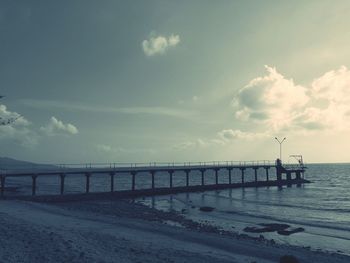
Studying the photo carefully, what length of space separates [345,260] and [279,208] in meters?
23.7

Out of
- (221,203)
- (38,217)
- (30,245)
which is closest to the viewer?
(30,245)

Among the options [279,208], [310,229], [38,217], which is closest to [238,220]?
[310,229]

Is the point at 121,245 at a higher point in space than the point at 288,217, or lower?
higher

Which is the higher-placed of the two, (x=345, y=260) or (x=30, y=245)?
(x=30, y=245)

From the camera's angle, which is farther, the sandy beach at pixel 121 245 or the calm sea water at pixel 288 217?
the calm sea water at pixel 288 217

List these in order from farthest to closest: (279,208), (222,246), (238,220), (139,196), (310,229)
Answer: (139,196)
(279,208)
(238,220)
(310,229)
(222,246)

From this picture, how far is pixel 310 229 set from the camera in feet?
90.8

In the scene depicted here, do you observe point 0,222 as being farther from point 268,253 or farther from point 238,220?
point 238,220

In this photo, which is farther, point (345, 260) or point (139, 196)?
point (139, 196)

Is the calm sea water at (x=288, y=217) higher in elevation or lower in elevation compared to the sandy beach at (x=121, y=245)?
lower

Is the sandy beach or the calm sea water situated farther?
the calm sea water

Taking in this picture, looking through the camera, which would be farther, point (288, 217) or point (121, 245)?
point (288, 217)

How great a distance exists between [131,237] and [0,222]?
7.45m

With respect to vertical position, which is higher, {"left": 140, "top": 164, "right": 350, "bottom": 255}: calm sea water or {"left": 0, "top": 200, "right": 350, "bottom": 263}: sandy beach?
{"left": 0, "top": 200, "right": 350, "bottom": 263}: sandy beach
